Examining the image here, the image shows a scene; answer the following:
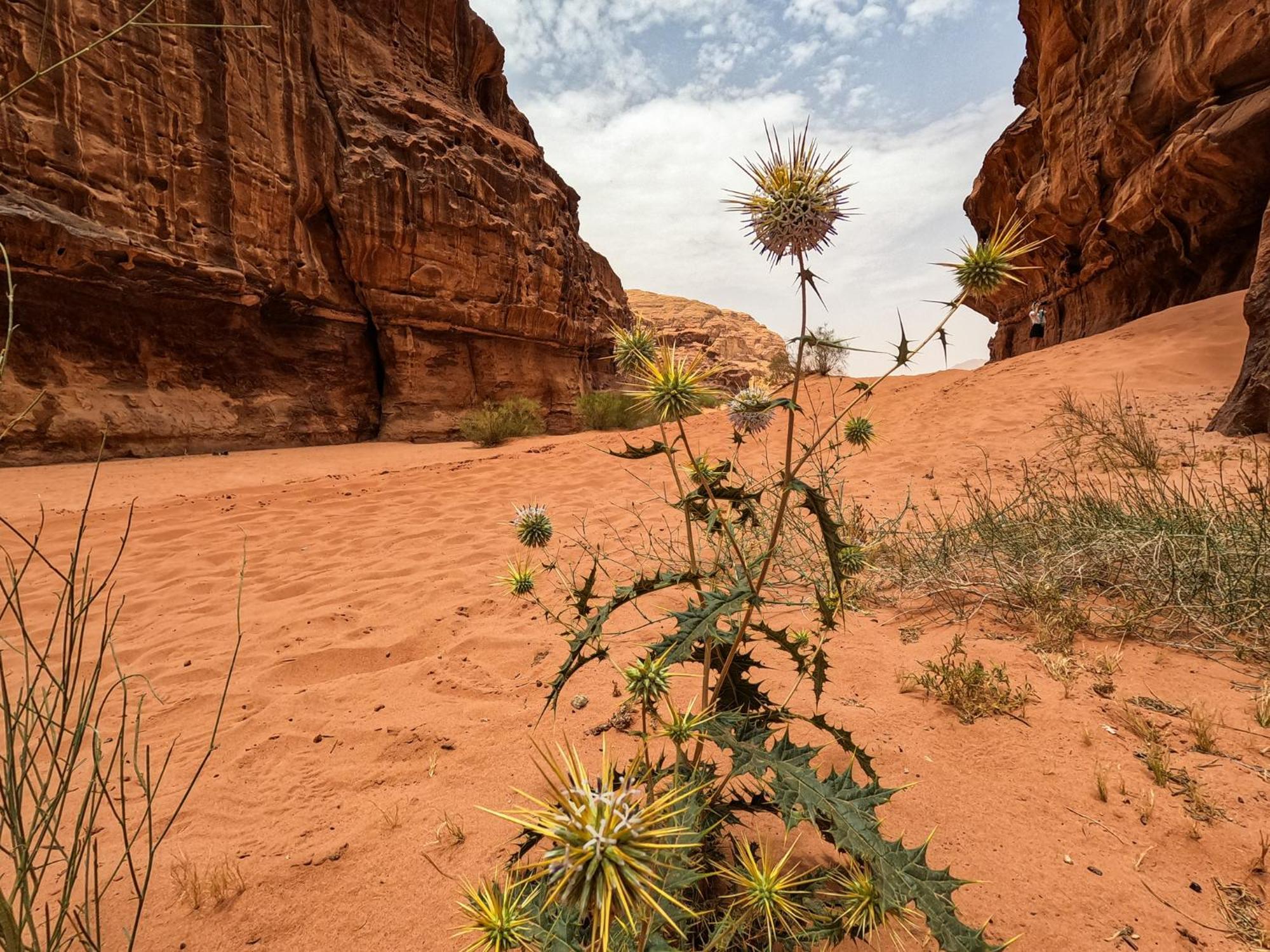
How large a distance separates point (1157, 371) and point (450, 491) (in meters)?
9.85

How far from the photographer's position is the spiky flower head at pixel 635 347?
5.09 feet

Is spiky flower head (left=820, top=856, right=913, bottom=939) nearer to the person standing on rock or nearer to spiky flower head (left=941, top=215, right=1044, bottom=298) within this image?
spiky flower head (left=941, top=215, right=1044, bottom=298)

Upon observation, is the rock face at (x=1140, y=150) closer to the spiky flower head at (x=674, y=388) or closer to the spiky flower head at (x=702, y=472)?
the spiky flower head at (x=702, y=472)

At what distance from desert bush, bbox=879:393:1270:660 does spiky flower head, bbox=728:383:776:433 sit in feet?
5.95

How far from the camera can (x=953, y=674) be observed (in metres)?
2.16

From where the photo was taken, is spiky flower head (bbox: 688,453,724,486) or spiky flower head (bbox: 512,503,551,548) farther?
spiky flower head (bbox: 512,503,551,548)

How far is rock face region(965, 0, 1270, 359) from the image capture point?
8.84 m

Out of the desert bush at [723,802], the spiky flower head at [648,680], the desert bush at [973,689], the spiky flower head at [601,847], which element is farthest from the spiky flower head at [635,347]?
the desert bush at [973,689]

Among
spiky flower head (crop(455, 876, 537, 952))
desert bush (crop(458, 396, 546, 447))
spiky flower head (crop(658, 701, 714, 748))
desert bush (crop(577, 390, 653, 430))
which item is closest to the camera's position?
spiky flower head (crop(455, 876, 537, 952))

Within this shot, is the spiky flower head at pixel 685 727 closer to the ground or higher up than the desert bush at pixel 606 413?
closer to the ground

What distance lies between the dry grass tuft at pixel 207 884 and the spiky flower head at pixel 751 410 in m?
2.01

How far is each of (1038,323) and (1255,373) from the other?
13721mm

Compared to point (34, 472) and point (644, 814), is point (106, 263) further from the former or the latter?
point (644, 814)

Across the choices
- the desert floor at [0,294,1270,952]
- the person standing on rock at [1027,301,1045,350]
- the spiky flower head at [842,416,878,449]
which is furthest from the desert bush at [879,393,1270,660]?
the person standing on rock at [1027,301,1045,350]
